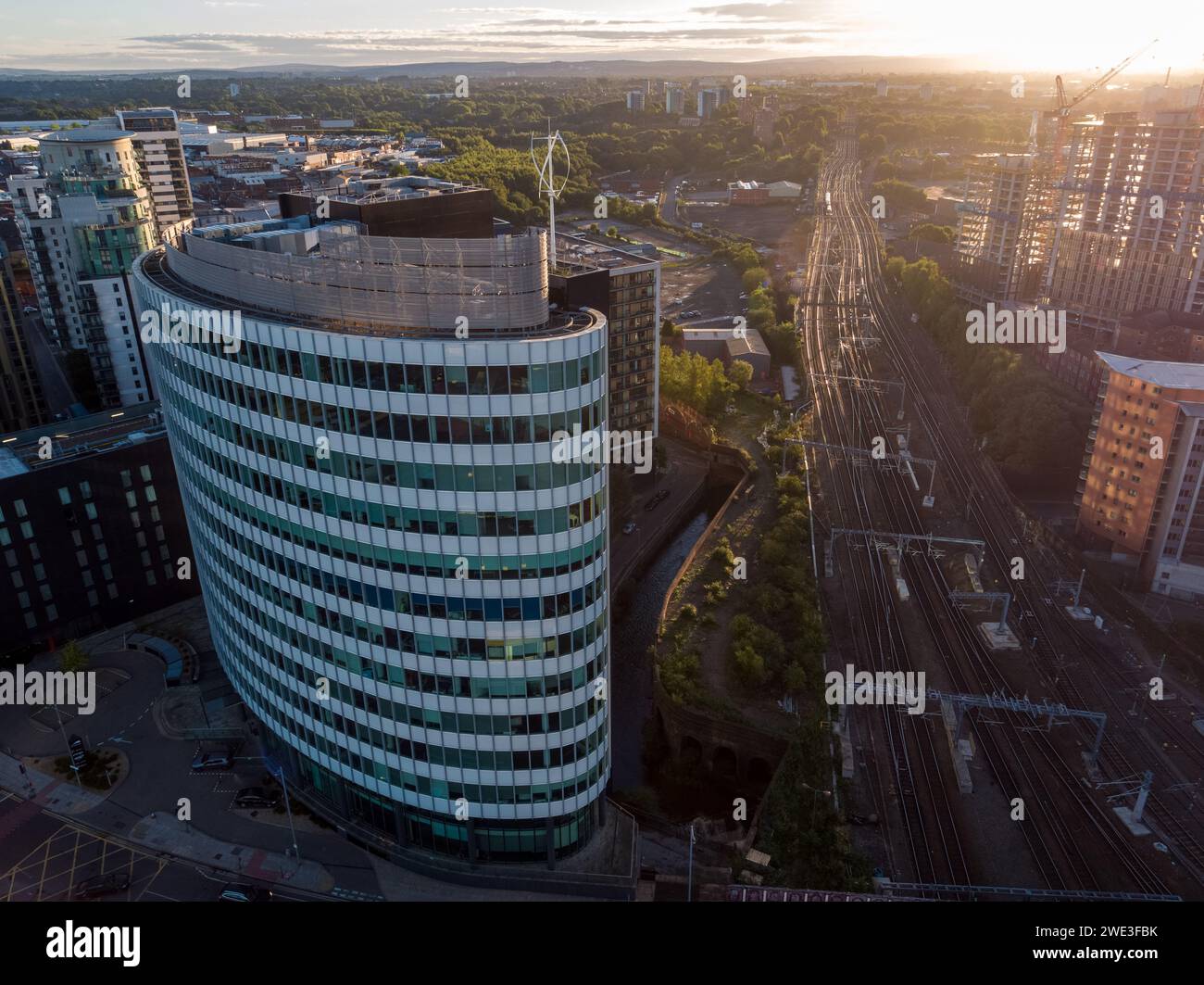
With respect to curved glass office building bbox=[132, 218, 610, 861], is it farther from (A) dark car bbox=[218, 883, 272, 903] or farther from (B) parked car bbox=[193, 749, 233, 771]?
(B) parked car bbox=[193, 749, 233, 771]

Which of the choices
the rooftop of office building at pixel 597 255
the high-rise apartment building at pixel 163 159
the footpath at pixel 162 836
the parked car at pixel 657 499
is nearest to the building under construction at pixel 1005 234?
the rooftop of office building at pixel 597 255

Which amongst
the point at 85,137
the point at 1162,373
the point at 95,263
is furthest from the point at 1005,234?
the point at 85,137

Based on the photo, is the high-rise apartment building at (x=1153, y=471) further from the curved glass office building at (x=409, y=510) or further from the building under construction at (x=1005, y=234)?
the building under construction at (x=1005, y=234)

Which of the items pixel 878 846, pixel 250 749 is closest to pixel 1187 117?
pixel 878 846

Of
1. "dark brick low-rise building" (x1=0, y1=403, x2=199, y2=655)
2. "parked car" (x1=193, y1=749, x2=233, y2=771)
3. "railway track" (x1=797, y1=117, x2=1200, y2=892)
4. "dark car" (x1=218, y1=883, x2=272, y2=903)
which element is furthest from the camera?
"dark brick low-rise building" (x1=0, y1=403, x2=199, y2=655)

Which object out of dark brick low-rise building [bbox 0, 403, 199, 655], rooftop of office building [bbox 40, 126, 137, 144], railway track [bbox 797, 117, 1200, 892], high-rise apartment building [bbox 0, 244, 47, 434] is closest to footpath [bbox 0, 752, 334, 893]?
dark brick low-rise building [bbox 0, 403, 199, 655]

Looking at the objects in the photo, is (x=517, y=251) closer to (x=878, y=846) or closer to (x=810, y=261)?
(x=878, y=846)
